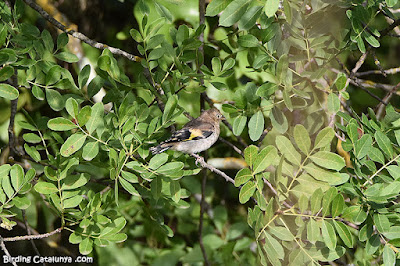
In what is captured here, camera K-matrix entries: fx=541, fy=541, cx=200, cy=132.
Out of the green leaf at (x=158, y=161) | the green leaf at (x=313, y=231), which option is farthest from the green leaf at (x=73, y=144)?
the green leaf at (x=313, y=231)

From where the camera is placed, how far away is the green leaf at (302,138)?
92 cm

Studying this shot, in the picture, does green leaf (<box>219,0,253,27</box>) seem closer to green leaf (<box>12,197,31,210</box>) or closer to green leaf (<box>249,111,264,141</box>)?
green leaf (<box>249,111,264,141</box>)

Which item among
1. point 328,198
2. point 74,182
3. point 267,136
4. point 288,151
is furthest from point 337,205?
point 74,182

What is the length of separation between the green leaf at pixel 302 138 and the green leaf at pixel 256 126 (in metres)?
0.21

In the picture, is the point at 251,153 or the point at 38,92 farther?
the point at 38,92

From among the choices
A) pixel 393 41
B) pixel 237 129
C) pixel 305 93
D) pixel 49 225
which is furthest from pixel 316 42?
pixel 49 225

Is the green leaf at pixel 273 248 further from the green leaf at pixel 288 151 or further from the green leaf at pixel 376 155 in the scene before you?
the green leaf at pixel 376 155

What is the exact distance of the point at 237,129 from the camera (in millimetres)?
1155

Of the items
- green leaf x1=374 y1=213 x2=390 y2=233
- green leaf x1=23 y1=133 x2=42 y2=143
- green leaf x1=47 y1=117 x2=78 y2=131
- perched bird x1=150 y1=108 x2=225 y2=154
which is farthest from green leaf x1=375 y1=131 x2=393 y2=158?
green leaf x1=23 y1=133 x2=42 y2=143

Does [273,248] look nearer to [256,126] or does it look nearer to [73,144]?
[256,126]

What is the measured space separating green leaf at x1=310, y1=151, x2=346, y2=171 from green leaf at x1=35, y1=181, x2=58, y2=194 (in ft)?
1.90

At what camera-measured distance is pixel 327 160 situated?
937 millimetres

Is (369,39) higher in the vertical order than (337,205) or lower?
higher

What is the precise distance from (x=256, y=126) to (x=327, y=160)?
9.1 inches
